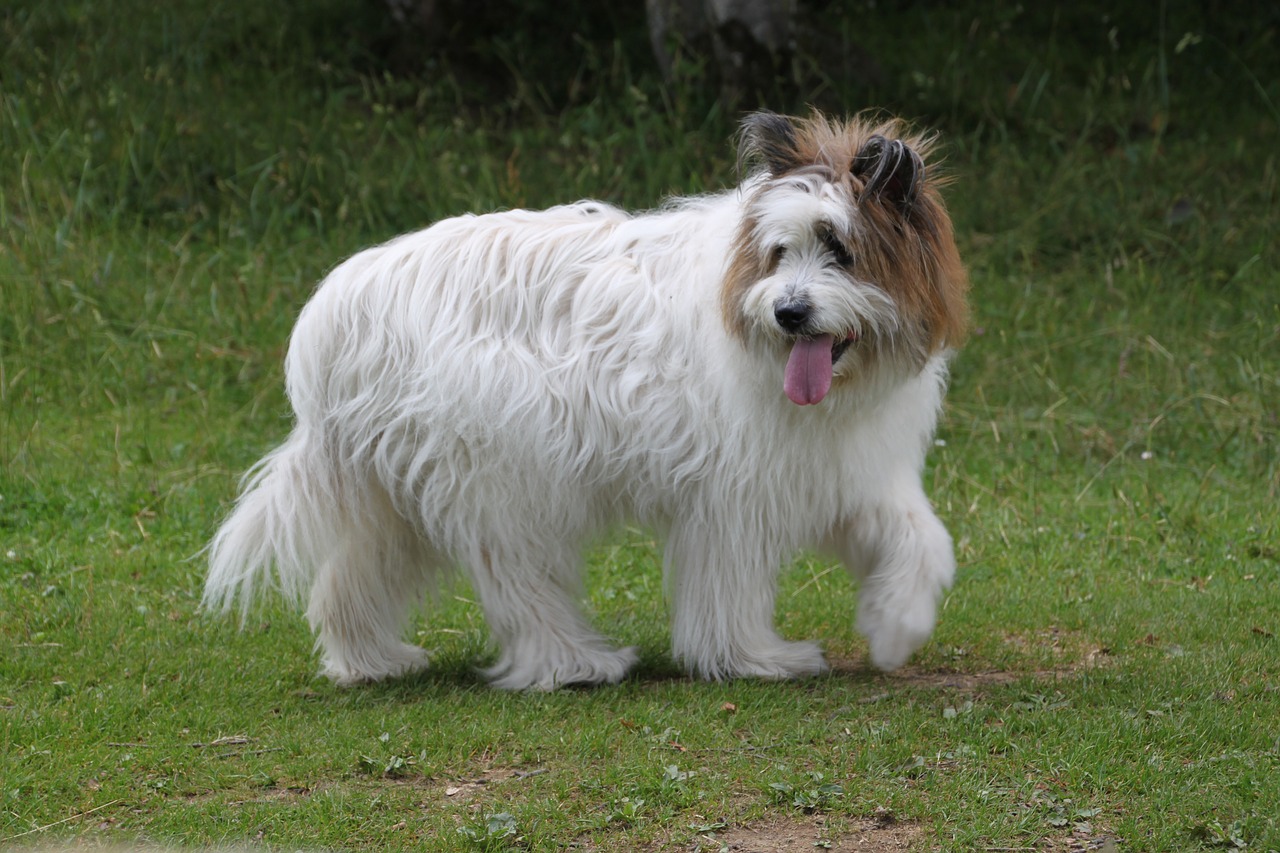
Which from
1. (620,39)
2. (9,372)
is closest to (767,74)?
(620,39)

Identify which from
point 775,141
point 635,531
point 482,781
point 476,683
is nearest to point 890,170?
point 775,141

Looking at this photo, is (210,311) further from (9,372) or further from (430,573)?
(430,573)

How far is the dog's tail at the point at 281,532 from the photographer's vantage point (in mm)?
5211

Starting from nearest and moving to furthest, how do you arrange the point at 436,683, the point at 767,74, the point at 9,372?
the point at 436,683 < the point at 9,372 < the point at 767,74

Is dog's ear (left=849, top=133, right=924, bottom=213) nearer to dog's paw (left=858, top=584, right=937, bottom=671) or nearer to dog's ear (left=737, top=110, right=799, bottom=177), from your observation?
dog's ear (left=737, top=110, right=799, bottom=177)

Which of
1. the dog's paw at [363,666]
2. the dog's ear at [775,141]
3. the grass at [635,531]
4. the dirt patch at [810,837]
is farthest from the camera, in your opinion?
the dog's paw at [363,666]

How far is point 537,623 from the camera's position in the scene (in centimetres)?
521

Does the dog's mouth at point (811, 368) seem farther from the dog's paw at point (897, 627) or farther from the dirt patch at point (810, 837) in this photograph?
the dirt patch at point (810, 837)

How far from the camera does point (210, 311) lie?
362 inches

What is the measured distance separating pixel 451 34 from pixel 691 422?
7.96 meters

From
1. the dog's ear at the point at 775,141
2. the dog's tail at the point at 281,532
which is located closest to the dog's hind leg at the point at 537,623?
the dog's tail at the point at 281,532

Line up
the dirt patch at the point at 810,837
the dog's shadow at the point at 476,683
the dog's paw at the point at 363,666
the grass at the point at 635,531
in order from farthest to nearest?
the dog's paw at the point at 363,666 < the dog's shadow at the point at 476,683 < the grass at the point at 635,531 < the dirt patch at the point at 810,837

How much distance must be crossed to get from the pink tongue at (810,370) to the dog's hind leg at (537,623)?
104 cm

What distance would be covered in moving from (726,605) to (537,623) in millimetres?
626
